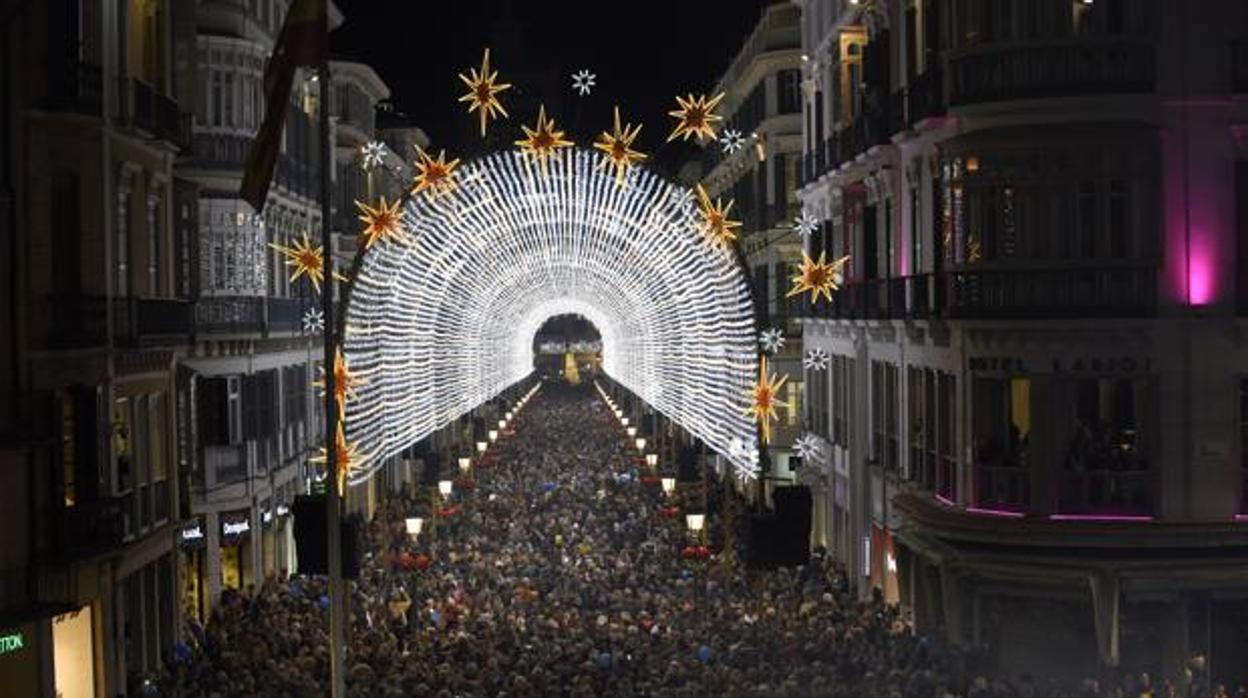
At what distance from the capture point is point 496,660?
1095 inches

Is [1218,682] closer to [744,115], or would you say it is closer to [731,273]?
[731,273]

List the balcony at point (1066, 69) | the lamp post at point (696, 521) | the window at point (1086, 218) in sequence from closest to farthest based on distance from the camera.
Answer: the balcony at point (1066, 69) < the window at point (1086, 218) < the lamp post at point (696, 521)

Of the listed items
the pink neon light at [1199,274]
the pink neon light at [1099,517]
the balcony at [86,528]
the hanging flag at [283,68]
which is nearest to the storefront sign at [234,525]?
the balcony at [86,528]

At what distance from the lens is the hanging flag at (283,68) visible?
23.6 metres

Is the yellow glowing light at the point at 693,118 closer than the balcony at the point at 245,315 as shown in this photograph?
Yes

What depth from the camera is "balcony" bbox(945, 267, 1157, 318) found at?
2902cm

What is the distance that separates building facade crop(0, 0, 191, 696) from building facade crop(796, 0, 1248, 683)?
12.1 metres

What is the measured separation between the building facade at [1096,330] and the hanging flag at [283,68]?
34.5 ft

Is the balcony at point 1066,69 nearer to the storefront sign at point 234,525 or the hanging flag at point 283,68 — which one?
the hanging flag at point 283,68

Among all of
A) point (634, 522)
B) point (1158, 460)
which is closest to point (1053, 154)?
point (1158, 460)

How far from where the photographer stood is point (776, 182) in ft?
208

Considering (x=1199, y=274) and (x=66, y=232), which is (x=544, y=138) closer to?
(x=66, y=232)

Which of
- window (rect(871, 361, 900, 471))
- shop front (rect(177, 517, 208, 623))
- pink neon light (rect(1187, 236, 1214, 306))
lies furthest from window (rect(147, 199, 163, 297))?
pink neon light (rect(1187, 236, 1214, 306))

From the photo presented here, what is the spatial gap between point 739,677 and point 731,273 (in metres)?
12.6
